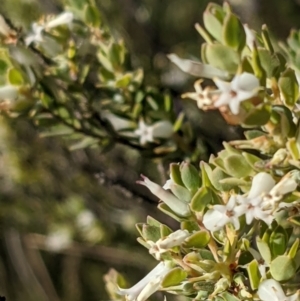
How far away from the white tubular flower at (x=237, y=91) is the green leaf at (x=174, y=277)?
0.44 ft

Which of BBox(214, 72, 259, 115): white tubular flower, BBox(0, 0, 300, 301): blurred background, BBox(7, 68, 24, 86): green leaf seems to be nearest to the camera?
BBox(214, 72, 259, 115): white tubular flower

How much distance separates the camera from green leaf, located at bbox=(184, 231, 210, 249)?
0.45 m

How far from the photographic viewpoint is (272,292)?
16.8 inches

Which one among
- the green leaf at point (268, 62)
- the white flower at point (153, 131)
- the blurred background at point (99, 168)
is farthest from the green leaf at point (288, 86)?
the blurred background at point (99, 168)

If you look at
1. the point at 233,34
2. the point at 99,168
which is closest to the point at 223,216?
the point at 233,34

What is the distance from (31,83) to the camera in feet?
2.43

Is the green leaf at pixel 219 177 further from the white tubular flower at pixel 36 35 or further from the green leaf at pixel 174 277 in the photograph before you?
the white tubular flower at pixel 36 35

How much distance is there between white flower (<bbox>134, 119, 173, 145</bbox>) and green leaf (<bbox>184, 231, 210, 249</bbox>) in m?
0.33

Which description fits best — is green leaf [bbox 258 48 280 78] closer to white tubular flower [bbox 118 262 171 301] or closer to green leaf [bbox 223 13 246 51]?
green leaf [bbox 223 13 246 51]

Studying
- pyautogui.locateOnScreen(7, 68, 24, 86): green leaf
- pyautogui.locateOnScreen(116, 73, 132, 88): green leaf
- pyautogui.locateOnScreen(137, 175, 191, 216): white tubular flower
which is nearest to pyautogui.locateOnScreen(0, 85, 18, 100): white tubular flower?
pyautogui.locateOnScreen(7, 68, 24, 86): green leaf

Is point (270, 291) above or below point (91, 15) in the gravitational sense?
below

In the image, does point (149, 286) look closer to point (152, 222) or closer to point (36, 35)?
point (152, 222)

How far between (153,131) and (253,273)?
359 mm

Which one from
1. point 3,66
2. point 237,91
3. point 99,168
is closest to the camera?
point 237,91
